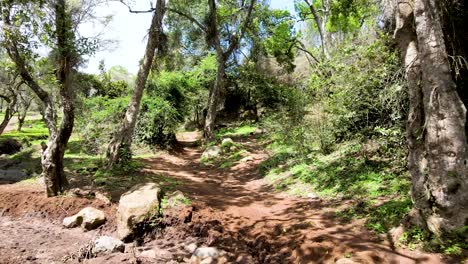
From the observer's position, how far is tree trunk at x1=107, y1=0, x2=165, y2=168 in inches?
465

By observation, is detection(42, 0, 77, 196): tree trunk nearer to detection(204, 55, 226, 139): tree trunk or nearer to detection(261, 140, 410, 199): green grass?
detection(261, 140, 410, 199): green grass

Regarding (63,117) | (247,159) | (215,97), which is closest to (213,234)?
(63,117)

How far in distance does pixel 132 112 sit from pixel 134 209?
5.53m

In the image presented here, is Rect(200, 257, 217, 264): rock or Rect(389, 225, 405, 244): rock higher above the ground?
Rect(389, 225, 405, 244): rock

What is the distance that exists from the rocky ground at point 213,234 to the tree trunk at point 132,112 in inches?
98.9

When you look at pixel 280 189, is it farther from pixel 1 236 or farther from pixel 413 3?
pixel 1 236

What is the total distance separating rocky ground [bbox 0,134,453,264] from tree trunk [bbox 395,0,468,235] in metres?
0.68

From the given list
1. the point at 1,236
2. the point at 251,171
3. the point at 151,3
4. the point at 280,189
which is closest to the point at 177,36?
the point at 151,3

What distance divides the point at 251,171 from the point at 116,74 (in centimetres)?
3389

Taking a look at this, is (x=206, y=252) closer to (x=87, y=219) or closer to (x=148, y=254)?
(x=148, y=254)

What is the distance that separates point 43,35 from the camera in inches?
359

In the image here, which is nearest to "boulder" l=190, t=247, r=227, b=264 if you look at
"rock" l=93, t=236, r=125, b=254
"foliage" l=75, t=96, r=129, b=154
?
"rock" l=93, t=236, r=125, b=254

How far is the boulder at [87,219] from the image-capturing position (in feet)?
24.9

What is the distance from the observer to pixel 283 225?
7.06 m
